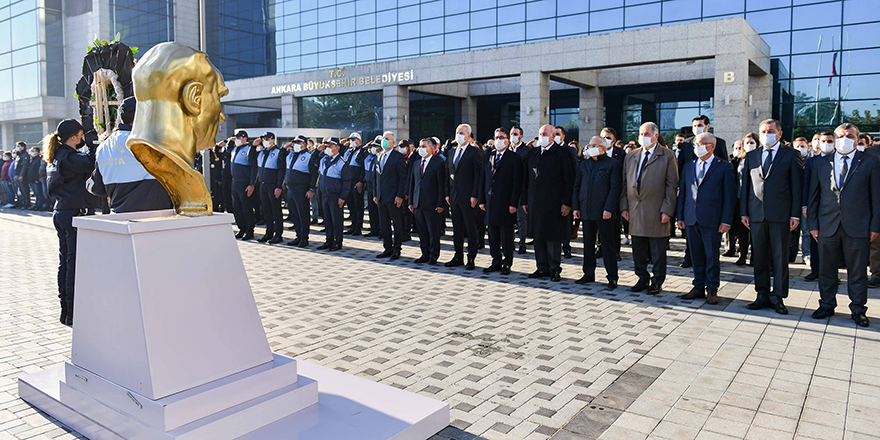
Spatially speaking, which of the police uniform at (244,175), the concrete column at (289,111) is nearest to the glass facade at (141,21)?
the concrete column at (289,111)

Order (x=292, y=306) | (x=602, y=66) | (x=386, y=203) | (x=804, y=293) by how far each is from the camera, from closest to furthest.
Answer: (x=292, y=306), (x=804, y=293), (x=386, y=203), (x=602, y=66)

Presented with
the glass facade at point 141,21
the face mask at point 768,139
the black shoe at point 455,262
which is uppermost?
the glass facade at point 141,21

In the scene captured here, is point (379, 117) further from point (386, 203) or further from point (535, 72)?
point (386, 203)

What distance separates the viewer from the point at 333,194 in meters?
11.8

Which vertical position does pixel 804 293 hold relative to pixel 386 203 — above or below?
below

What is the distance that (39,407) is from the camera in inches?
161

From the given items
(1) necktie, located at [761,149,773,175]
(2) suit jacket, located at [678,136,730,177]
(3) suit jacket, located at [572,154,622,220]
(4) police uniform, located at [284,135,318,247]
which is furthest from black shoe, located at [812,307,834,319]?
(4) police uniform, located at [284,135,318,247]

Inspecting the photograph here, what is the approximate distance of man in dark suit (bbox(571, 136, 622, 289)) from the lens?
8.05 meters

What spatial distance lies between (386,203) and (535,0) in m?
19.4

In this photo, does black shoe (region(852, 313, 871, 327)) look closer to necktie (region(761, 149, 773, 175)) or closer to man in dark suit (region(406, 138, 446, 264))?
necktie (region(761, 149, 773, 175))

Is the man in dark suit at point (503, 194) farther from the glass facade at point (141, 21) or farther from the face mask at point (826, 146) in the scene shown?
the glass facade at point (141, 21)

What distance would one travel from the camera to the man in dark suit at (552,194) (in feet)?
28.1

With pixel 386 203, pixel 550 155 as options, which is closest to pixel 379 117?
pixel 386 203

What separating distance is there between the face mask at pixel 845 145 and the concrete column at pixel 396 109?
21.2m
